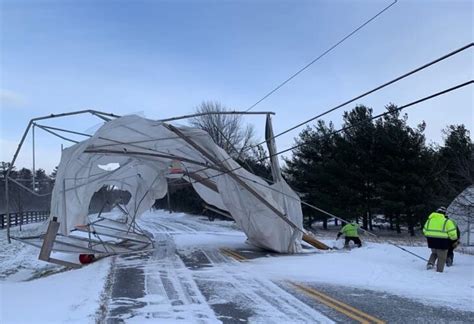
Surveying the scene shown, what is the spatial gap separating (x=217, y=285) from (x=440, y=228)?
554 cm

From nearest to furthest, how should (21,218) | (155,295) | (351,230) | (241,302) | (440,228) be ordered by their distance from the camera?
1. (241,302)
2. (155,295)
3. (440,228)
4. (351,230)
5. (21,218)

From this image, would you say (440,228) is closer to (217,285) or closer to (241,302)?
(217,285)

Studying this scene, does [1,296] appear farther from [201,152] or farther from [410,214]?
[410,214]

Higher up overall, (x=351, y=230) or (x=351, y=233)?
(x=351, y=230)

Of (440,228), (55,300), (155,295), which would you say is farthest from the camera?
(440,228)

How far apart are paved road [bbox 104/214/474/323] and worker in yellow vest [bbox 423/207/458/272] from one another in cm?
317

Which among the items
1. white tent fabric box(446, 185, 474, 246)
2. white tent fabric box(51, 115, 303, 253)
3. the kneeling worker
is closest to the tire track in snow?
white tent fabric box(51, 115, 303, 253)

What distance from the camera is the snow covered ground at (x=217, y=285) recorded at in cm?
772

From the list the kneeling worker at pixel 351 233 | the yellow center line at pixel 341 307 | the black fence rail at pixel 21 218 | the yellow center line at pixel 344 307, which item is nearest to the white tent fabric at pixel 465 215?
the kneeling worker at pixel 351 233

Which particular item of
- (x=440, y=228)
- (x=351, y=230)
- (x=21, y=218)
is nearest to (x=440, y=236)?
(x=440, y=228)

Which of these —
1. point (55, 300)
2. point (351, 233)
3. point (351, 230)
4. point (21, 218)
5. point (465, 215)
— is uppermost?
point (465, 215)

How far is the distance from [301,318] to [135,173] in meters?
17.9

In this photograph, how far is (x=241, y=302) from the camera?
8.60 metres

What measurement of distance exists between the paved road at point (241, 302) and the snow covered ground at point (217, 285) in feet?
0.06
